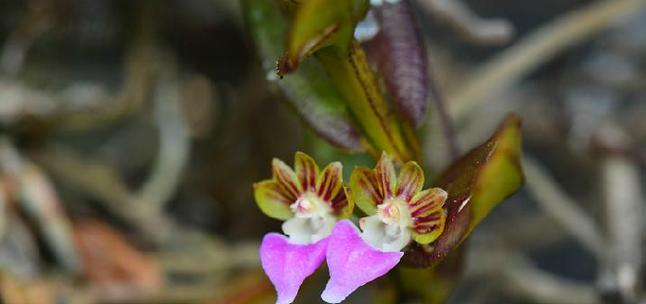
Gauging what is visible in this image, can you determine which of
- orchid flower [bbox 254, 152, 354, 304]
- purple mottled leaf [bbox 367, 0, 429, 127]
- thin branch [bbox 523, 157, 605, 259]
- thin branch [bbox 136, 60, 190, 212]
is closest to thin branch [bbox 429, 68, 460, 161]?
purple mottled leaf [bbox 367, 0, 429, 127]

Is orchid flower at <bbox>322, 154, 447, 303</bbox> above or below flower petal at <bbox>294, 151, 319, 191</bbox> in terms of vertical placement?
below

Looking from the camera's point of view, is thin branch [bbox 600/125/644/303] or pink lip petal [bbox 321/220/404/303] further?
thin branch [bbox 600/125/644/303]

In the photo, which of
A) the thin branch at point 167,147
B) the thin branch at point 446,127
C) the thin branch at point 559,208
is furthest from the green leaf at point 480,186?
the thin branch at point 167,147

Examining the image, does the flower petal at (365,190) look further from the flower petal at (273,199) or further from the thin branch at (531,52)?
the thin branch at (531,52)

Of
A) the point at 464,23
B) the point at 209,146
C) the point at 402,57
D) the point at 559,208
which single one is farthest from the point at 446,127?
the point at 209,146

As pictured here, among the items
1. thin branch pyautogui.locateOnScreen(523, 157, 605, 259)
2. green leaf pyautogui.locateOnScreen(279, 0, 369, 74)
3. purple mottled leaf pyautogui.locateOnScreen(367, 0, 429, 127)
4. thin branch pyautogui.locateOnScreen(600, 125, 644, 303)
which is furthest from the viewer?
thin branch pyautogui.locateOnScreen(523, 157, 605, 259)

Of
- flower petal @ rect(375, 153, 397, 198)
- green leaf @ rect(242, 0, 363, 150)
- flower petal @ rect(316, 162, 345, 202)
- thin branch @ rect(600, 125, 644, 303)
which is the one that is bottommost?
thin branch @ rect(600, 125, 644, 303)

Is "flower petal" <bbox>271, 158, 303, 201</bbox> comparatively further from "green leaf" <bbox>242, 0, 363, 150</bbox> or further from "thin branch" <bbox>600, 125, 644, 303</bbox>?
"thin branch" <bbox>600, 125, 644, 303</bbox>

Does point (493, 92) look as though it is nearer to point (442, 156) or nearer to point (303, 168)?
point (442, 156)
